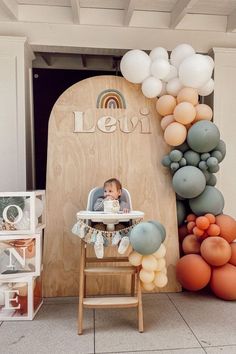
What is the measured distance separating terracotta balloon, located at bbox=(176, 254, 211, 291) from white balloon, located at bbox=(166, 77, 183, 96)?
4.69 ft

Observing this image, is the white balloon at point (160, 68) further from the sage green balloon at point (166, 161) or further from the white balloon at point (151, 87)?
the sage green balloon at point (166, 161)

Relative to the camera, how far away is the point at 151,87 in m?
2.78

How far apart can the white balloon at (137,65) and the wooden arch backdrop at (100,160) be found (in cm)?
17

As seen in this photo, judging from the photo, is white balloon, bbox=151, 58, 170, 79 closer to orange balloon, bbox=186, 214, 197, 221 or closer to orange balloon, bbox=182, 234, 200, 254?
orange balloon, bbox=186, 214, 197, 221

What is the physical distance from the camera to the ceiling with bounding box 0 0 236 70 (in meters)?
3.11

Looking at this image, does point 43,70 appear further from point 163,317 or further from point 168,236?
point 163,317

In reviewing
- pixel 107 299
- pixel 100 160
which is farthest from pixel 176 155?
pixel 107 299

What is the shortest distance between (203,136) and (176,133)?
9.0 inches

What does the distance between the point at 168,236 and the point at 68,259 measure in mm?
923

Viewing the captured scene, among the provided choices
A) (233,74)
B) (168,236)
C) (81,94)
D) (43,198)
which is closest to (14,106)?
(81,94)

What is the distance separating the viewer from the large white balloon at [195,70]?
262 cm

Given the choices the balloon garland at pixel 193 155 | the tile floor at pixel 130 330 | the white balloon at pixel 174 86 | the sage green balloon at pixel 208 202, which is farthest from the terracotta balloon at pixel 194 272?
the white balloon at pixel 174 86

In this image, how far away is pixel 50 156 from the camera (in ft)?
9.36

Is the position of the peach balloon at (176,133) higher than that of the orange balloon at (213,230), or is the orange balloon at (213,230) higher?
the peach balloon at (176,133)
